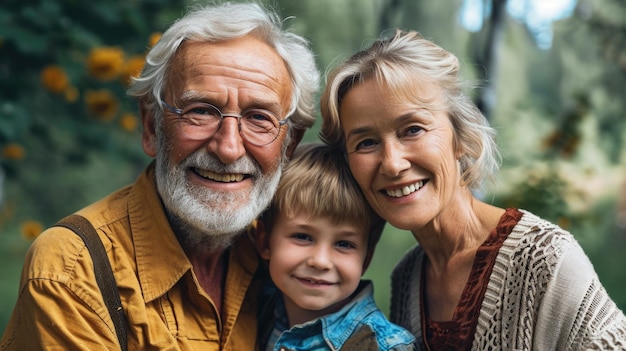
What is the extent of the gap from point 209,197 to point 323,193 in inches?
16.2

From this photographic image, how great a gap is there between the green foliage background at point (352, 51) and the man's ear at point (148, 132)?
0.74 metres

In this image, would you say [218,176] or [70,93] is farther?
[70,93]

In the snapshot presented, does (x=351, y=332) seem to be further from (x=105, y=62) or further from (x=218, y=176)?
(x=105, y=62)

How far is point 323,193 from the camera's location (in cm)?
262

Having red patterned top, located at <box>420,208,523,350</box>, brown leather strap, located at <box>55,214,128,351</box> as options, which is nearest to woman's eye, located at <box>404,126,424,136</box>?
red patterned top, located at <box>420,208,523,350</box>

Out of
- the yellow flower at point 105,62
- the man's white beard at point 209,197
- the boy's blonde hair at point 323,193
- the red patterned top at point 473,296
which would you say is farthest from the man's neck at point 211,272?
the yellow flower at point 105,62

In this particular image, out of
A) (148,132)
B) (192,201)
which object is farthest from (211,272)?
(148,132)

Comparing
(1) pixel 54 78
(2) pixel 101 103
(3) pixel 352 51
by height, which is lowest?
(2) pixel 101 103

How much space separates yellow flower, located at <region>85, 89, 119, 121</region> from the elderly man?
5.12 ft

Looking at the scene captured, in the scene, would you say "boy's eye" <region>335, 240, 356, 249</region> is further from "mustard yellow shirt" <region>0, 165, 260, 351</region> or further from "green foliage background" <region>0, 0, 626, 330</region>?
"green foliage background" <region>0, 0, 626, 330</region>

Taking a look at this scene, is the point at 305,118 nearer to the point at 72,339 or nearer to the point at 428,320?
the point at 428,320

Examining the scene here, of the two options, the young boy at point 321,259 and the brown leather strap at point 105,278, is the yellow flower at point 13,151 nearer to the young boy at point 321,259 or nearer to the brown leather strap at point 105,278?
the brown leather strap at point 105,278

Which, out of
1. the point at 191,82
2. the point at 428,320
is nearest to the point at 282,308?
the point at 428,320

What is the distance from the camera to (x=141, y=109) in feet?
9.41
